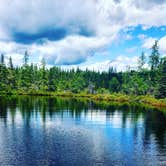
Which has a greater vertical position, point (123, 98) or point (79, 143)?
point (123, 98)

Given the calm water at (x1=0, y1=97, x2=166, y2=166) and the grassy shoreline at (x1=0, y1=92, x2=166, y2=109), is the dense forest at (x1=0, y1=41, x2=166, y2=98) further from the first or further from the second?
the calm water at (x1=0, y1=97, x2=166, y2=166)

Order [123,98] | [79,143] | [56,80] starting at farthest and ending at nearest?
[56,80] < [123,98] < [79,143]

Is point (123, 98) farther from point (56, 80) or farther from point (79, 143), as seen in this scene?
point (79, 143)

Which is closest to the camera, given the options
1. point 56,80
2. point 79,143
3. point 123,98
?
point 79,143

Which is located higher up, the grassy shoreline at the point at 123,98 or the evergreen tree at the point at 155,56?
the evergreen tree at the point at 155,56

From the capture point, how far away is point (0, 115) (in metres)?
73.0

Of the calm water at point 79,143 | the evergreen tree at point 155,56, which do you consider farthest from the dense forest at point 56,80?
the calm water at point 79,143

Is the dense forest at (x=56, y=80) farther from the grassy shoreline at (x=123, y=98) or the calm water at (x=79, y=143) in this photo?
the calm water at (x=79, y=143)

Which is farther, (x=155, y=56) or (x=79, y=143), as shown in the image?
(x=155, y=56)

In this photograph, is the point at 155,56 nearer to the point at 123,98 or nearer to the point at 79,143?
the point at 123,98

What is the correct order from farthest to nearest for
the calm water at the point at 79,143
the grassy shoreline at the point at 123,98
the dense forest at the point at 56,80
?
the dense forest at the point at 56,80 < the grassy shoreline at the point at 123,98 < the calm water at the point at 79,143

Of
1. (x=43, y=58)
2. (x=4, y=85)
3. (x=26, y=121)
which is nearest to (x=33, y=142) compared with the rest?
(x=26, y=121)

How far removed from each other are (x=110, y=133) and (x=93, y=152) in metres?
15.4

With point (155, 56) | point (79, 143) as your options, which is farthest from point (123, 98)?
point (79, 143)
